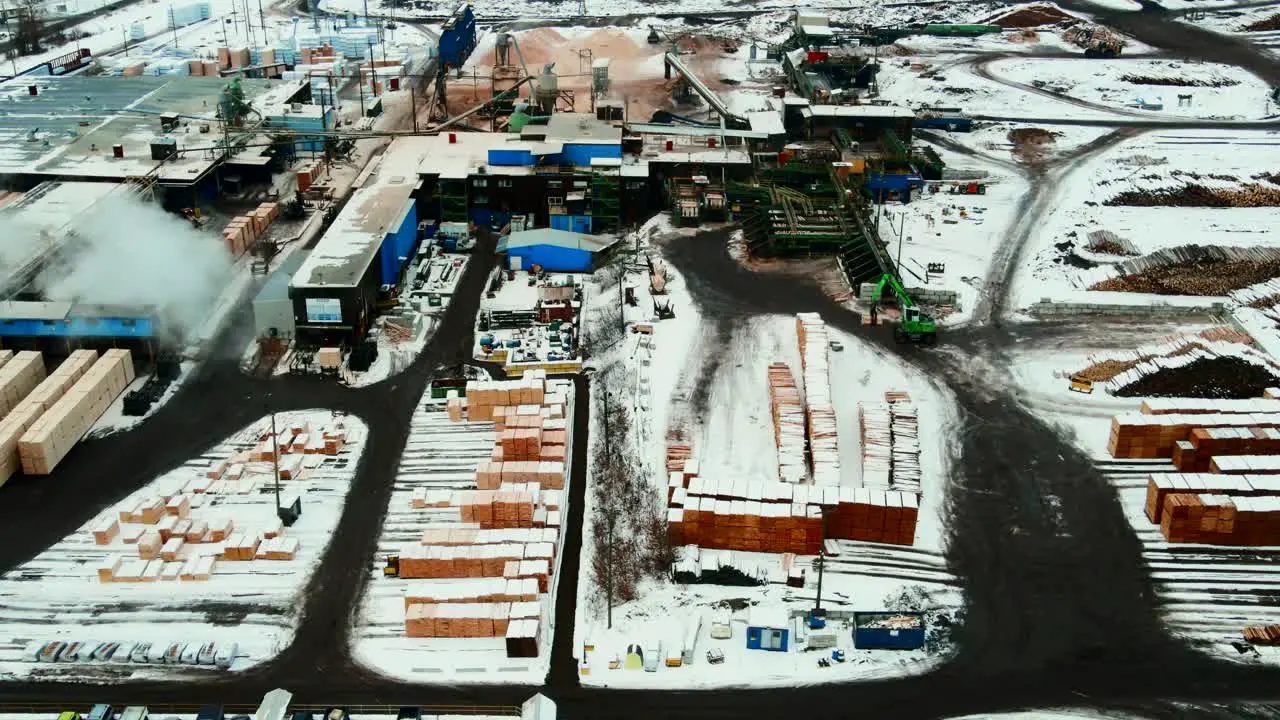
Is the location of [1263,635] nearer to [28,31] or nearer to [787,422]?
[787,422]

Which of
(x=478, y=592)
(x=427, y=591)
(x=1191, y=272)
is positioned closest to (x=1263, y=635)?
(x=478, y=592)

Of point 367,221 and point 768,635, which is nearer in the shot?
point 768,635

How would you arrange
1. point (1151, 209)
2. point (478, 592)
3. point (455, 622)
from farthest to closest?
point (1151, 209), point (478, 592), point (455, 622)

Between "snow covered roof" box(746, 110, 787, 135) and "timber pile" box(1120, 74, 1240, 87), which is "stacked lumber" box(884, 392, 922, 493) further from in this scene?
"timber pile" box(1120, 74, 1240, 87)

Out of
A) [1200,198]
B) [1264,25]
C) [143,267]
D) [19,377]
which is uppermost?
[1264,25]

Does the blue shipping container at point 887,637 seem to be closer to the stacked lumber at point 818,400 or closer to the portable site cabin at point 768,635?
the portable site cabin at point 768,635

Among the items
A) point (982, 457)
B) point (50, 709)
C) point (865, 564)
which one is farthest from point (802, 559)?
point (50, 709)
